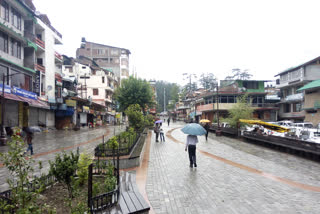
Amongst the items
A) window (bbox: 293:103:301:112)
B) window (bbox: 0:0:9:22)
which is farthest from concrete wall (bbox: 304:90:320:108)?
window (bbox: 0:0:9:22)

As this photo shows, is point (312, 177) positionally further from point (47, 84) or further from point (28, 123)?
point (47, 84)

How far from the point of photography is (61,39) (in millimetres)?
32812

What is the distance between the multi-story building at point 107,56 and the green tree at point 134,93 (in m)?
32.5

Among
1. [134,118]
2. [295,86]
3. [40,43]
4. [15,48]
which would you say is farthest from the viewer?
[295,86]

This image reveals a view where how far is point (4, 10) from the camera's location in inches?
771

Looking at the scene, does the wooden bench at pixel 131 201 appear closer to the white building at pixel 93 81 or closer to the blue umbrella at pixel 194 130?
the blue umbrella at pixel 194 130

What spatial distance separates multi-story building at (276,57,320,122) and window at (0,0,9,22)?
39401mm

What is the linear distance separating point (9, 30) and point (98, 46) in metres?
47.2

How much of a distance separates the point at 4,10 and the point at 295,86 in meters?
42.3

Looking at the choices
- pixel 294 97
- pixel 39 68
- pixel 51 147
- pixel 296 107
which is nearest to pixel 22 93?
pixel 39 68

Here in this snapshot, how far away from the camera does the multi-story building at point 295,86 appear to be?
34.4 metres

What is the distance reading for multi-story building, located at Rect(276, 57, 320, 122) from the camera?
3438 centimetres

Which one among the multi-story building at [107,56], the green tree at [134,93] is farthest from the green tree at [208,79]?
the green tree at [134,93]

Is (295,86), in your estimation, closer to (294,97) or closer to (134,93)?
(294,97)
